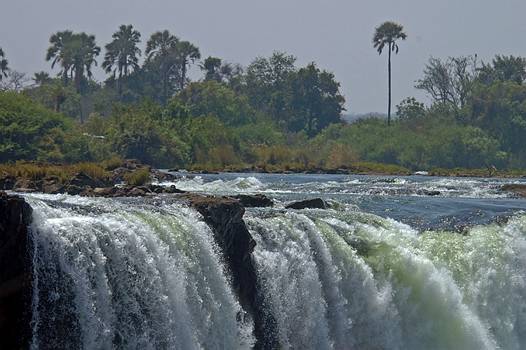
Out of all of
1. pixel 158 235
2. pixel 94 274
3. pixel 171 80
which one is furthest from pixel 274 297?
pixel 171 80

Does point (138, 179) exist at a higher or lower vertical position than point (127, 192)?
higher

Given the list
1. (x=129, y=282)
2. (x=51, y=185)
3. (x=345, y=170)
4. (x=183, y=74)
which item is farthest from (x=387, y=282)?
(x=183, y=74)

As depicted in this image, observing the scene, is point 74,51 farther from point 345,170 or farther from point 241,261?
point 241,261

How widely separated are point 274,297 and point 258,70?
8716cm

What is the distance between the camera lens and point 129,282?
15.6m

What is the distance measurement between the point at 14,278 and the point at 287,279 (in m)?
6.82

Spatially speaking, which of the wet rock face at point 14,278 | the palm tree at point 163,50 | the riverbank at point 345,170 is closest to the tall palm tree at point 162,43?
the palm tree at point 163,50

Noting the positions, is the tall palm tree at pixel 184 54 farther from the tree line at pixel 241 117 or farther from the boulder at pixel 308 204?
the boulder at pixel 308 204

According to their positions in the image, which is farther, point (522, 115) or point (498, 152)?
point (522, 115)

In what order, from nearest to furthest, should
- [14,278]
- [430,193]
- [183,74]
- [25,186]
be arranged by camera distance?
[14,278], [25,186], [430,193], [183,74]

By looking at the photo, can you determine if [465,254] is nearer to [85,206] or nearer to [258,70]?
[85,206]

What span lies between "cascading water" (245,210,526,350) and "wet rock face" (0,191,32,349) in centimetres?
606

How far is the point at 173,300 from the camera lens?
16219 millimetres

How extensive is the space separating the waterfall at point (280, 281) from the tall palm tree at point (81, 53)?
82.7 m
